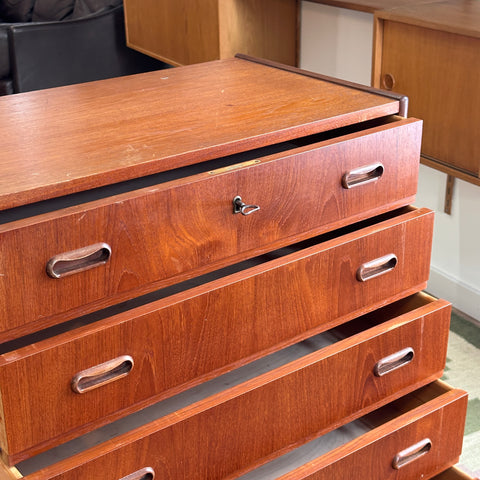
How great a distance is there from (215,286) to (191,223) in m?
0.10

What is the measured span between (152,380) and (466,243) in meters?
1.42

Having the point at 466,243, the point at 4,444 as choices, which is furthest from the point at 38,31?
the point at 4,444

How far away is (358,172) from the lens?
3.42 ft

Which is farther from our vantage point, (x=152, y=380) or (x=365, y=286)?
(x=365, y=286)

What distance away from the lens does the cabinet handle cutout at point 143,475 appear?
3.07 feet

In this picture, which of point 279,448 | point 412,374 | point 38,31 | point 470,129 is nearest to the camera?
point 279,448

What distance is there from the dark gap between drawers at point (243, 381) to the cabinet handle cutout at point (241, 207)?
0.98 feet

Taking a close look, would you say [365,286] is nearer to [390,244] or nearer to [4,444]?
[390,244]

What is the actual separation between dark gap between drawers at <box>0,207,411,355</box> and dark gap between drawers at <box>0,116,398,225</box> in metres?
0.15

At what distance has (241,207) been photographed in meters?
0.94

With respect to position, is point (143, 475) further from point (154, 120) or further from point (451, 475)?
point (451, 475)

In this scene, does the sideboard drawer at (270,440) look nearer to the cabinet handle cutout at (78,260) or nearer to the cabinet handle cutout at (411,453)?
the cabinet handle cutout at (411,453)

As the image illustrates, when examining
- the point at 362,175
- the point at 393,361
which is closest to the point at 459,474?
the point at 393,361

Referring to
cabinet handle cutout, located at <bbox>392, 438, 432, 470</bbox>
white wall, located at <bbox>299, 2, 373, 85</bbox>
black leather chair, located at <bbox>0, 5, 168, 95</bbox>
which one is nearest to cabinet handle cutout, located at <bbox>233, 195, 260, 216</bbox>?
cabinet handle cutout, located at <bbox>392, 438, 432, 470</bbox>
